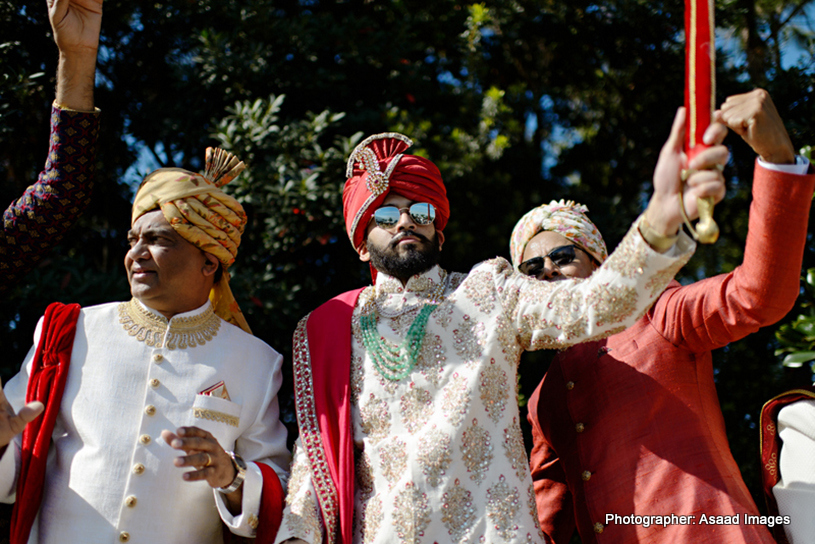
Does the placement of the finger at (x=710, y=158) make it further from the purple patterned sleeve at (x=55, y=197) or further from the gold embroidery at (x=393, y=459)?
the purple patterned sleeve at (x=55, y=197)

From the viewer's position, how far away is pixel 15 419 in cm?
282

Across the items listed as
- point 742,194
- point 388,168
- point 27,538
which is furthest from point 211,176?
point 742,194

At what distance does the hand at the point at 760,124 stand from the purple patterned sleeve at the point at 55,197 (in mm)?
2727

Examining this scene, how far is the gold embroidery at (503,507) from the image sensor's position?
288 centimetres

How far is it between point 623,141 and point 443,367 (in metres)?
4.85

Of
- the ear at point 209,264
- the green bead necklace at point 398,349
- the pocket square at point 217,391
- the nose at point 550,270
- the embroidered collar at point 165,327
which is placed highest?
the ear at point 209,264

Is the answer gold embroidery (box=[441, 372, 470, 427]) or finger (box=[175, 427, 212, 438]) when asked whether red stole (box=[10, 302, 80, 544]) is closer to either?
finger (box=[175, 427, 212, 438])

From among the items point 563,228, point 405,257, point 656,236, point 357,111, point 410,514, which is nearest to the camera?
point 656,236

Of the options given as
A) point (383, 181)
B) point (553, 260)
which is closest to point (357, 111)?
point (383, 181)

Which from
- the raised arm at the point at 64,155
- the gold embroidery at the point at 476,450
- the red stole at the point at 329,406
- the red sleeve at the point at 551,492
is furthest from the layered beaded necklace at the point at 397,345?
the raised arm at the point at 64,155

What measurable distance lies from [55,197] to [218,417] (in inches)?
50.0

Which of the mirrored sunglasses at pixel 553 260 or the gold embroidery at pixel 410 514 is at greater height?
the mirrored sunglasses at pixel 553 260

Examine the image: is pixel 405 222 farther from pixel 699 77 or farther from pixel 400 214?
pixel 699 77

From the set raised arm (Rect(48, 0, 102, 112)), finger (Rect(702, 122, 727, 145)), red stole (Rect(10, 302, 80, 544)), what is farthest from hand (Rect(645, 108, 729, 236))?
raised arm (Rect(48, 0, 102, 112))
